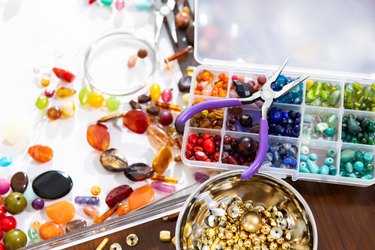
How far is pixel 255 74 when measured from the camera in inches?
38.4

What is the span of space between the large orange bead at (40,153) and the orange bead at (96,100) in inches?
4.1

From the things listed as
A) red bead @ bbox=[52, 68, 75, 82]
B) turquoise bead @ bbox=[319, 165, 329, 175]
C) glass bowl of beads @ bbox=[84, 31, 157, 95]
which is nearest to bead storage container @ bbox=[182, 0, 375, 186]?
turquoise bead @ bbox=[319, 165, 329, 175]

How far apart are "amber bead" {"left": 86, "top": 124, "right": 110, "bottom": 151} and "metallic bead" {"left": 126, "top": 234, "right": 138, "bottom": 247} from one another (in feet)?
0.55

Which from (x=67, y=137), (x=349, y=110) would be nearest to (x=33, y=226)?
(x=67, y=137)

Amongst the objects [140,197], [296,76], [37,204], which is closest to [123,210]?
[140,197]

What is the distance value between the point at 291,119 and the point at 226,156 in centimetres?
12

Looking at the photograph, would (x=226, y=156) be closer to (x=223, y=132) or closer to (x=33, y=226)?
(x=223, y=132)

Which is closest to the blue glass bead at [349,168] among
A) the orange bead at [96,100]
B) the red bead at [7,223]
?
the orange bead at [96,100]

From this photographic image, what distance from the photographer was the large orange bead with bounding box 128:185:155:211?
94 cm

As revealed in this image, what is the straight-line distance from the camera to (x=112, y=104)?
1.01 meters

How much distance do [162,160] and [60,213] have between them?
18 centimetres

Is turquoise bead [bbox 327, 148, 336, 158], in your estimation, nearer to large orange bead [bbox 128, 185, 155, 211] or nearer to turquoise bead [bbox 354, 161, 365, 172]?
turquoise bead [bbox 354, 161, 365, 172]

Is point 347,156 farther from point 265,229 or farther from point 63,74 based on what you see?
point 63,74

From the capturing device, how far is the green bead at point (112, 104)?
101 cm
